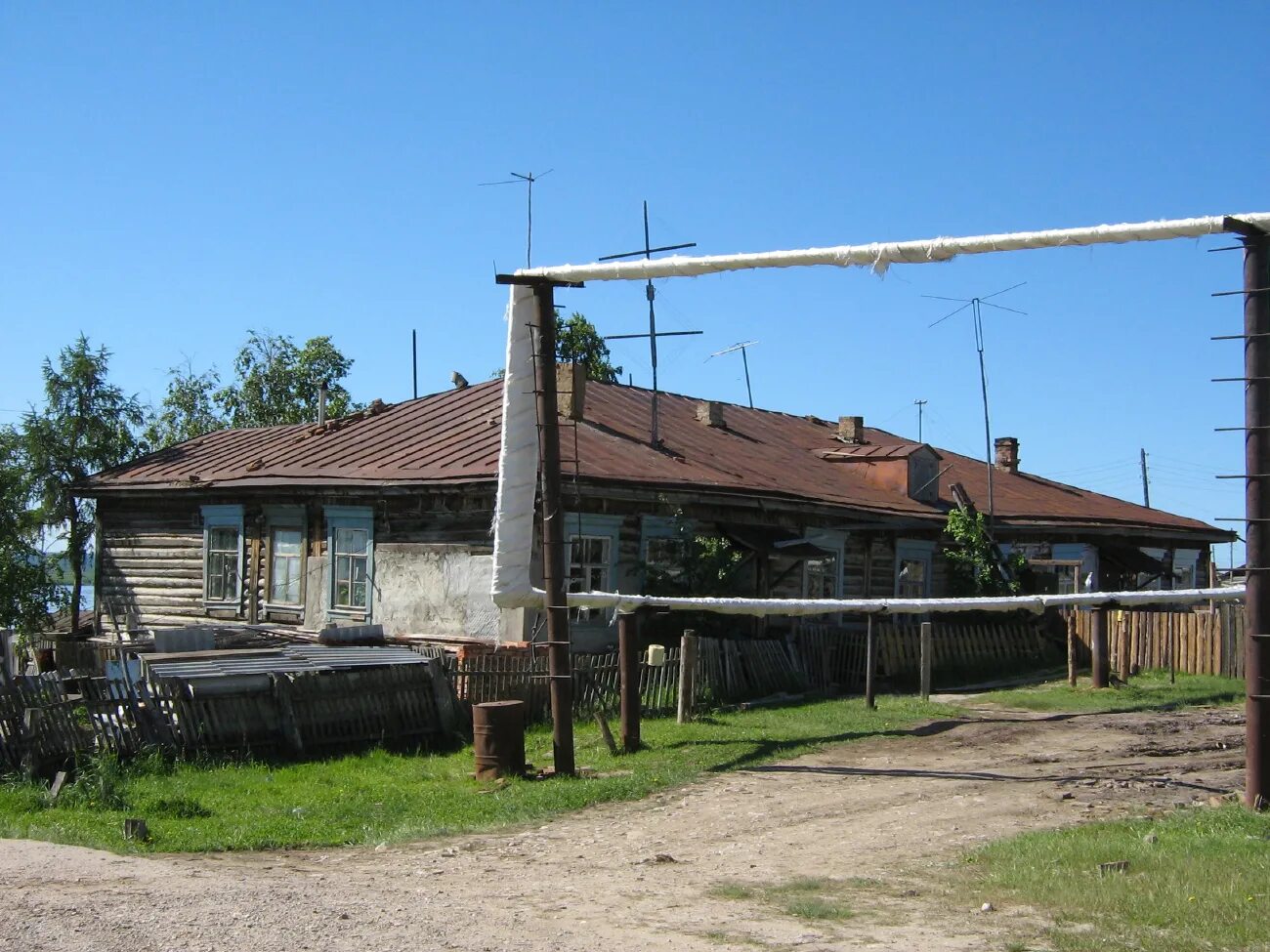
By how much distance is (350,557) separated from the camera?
66.9ft

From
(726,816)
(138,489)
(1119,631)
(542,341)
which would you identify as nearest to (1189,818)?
(726,816)

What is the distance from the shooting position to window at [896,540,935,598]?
24.9 meters

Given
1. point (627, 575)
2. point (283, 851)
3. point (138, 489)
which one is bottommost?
point (283, 851)

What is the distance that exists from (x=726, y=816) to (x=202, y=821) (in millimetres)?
4103

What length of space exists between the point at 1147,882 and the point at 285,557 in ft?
54.3

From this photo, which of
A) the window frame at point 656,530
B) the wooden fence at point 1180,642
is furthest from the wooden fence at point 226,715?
the wooden fence at point 1180,642

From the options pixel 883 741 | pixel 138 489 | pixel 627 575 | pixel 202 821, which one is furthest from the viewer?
pixel 138 489

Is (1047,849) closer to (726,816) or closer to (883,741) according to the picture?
(726,816)

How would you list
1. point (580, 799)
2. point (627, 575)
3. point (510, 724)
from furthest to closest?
point (627, 575), point (510, 724), point (580, 799)

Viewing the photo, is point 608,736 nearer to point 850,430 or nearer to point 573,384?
point 573,384

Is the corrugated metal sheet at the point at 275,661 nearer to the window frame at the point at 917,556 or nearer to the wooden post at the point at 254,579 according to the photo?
the wooden post at the point at 254,579

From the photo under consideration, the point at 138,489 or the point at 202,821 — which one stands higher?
the point at 138,489

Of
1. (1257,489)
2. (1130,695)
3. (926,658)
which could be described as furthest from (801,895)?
(1130,695)

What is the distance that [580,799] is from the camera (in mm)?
11039
